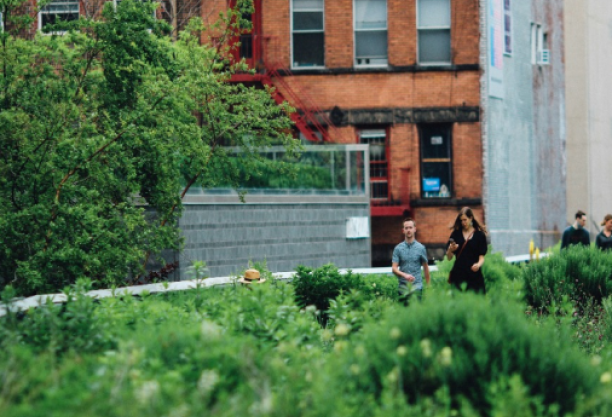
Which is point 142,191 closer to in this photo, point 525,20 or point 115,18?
point 115,18

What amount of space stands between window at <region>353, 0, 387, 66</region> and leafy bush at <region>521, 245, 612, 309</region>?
14202 mm

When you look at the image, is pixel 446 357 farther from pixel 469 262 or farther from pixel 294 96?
pixel 294 96

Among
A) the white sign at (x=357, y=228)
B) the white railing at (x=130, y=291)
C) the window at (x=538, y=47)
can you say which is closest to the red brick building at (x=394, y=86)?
the white sign at (x=357, y=228)

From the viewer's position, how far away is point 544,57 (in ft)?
120

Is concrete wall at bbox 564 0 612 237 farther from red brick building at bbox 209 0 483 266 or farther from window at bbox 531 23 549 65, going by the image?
red brick building at bbox 209 0 483 266

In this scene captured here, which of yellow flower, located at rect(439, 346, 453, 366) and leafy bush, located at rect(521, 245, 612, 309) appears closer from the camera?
yellow flower, located at rect(439, 346, 453, 366)

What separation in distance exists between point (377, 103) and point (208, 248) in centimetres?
1113

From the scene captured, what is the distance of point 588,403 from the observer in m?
6.64

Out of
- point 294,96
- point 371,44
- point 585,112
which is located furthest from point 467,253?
point 585,112

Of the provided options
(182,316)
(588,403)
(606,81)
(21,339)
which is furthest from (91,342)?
(606,81)

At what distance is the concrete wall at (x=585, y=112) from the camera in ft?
132

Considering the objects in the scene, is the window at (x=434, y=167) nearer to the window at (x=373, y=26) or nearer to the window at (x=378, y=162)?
the window at (x=378, y=162)

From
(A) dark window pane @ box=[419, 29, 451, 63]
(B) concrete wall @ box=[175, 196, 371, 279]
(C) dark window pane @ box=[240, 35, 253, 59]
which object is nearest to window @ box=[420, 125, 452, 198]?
(A) dark window pane @ box=[419, 29, 451, 63]

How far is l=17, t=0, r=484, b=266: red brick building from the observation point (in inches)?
1219
